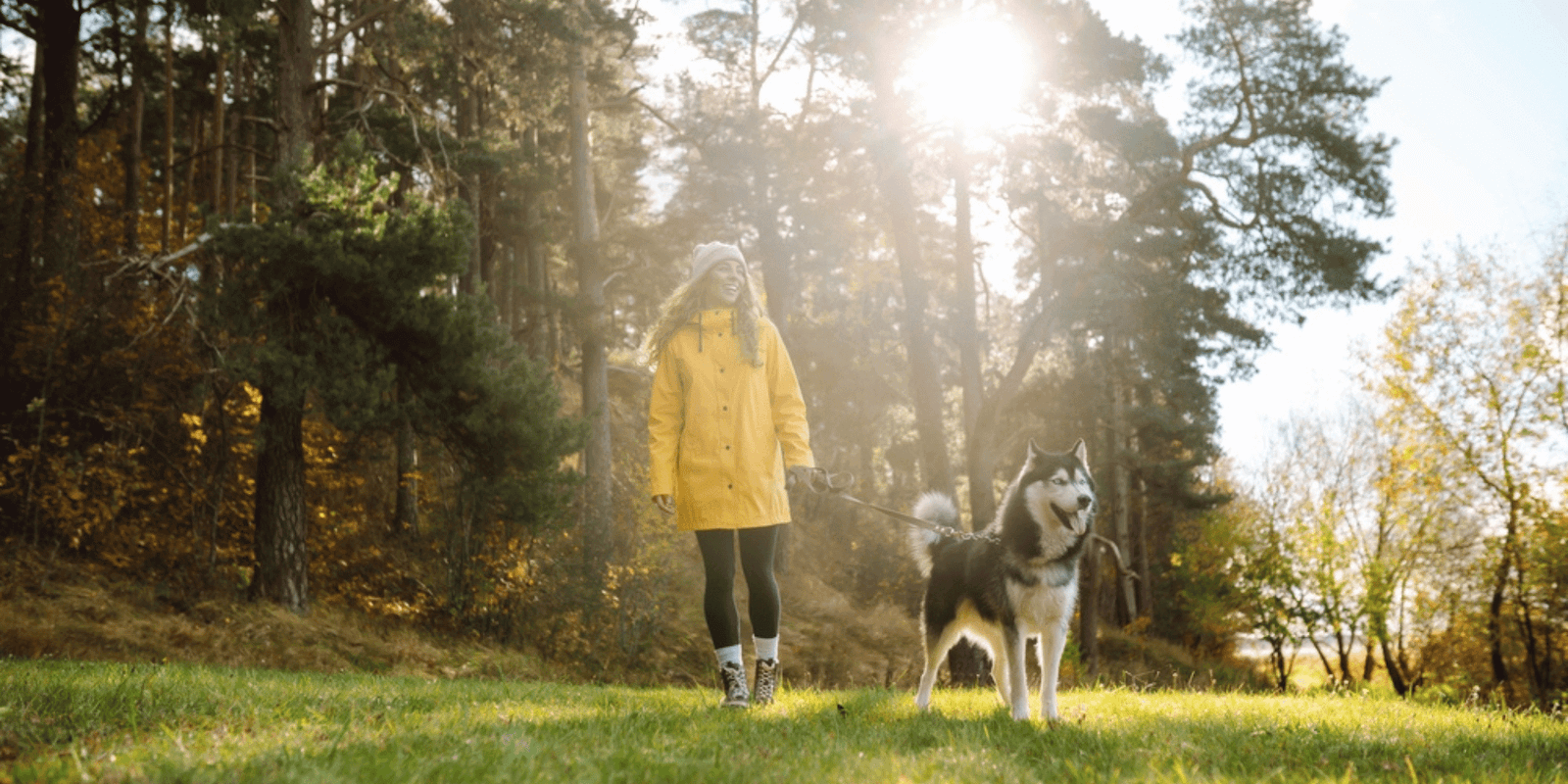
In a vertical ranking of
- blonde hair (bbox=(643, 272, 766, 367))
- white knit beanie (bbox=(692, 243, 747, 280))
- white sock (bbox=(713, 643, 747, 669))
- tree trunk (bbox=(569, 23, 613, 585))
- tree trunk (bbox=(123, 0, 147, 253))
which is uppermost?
tree trunk (bbox=(123, 0, 147, 253))

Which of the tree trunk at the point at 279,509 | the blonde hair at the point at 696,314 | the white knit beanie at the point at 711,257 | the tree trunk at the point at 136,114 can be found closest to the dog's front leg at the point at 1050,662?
the blonde hair at the point at 696,314

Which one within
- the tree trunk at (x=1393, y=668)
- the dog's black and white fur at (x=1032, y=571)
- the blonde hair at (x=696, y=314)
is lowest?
the tree trunk at (x=1393, y=668)

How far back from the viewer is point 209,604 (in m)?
9.44

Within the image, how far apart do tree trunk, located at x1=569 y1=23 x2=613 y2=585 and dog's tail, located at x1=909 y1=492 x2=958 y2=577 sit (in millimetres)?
9329

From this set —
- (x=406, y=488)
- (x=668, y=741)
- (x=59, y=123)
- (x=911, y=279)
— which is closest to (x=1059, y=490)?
(x=668, y=741)

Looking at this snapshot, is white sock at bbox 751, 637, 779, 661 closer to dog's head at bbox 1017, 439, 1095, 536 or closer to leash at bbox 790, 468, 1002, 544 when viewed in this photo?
leash at bbox 790, 468, 1002, 544

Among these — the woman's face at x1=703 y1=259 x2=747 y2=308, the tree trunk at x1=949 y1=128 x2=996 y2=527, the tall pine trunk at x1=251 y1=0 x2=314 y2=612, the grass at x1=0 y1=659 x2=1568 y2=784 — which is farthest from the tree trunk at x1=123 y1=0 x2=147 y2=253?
the woman's face at x1=703 y1=259 x2=747 y2=308

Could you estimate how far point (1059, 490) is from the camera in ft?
14.6

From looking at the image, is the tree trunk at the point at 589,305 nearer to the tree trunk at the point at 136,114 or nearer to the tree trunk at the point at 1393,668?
the tree trunk at the point at 136,114

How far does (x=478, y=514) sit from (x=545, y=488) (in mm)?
1360

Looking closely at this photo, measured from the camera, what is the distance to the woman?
168 inches

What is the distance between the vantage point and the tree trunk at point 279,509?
376 inches

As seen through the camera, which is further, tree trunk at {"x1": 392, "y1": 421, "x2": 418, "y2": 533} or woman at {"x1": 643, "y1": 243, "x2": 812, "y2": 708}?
tree trunk at {"x1": 392, "y1": 421, "x2": 418, "y2": 533}

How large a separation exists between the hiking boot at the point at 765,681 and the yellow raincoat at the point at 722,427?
761 mm
